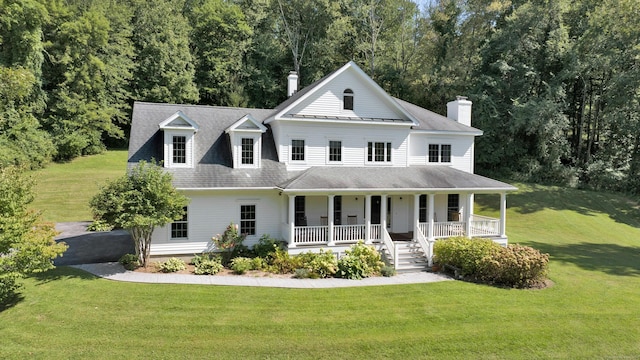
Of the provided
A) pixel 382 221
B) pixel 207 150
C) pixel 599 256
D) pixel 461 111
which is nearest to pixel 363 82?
pixel 382 221

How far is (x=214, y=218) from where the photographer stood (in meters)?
17.8

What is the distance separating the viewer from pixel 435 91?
4372 centimetres

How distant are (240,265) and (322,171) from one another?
21.1 ft

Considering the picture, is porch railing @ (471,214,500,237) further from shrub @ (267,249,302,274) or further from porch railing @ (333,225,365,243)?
shrub @ (267,249,302,274)

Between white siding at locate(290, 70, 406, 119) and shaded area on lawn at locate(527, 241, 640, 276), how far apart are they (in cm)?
1141

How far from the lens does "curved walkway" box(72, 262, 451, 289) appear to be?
14672 millimetres

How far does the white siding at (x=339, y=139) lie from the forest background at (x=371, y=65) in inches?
762

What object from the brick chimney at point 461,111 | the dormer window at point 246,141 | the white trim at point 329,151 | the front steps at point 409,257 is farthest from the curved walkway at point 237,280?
the brick chimney at point 461,111

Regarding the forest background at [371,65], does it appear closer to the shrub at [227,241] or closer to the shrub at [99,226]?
the shrub at [99,226]

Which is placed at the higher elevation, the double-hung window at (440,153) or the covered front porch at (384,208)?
the double-hung window at (440,153)

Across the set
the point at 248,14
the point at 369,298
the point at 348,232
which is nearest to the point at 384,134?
the point at 348,232

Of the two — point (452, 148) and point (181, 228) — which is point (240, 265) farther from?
point (452, 148)

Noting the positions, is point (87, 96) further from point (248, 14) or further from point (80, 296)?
point (80, 296)

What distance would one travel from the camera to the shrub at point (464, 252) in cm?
1612
